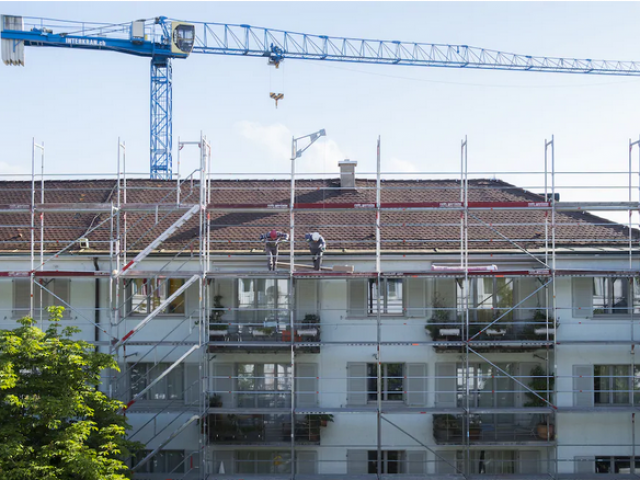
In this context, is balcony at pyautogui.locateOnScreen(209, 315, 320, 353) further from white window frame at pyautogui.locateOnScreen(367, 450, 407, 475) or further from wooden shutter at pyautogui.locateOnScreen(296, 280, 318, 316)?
white window frame at pyautogui.locateOnScreen(367, 450, 407, 475)

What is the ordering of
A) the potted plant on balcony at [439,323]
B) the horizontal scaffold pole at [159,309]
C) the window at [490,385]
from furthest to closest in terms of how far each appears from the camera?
the window at [490,385] < the potted plant on balcony at [439,323] < the horizontal scaffold pole at [159,309]

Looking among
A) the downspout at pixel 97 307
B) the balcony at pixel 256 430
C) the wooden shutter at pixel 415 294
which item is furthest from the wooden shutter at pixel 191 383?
the wooden shutter at pixel 415 294

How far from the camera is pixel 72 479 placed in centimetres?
1662

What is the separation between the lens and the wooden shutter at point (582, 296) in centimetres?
2175

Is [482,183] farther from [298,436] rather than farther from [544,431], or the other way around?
[298,436]

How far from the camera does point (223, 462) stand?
21.6 meters

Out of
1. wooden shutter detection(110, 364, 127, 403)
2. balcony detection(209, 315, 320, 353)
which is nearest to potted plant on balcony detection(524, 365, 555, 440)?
balcony detection(209, 315, 320, 353)

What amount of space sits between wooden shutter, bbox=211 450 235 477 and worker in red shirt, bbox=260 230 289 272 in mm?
5652

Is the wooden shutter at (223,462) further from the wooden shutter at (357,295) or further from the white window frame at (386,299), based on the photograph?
the white window frame at (386,299)

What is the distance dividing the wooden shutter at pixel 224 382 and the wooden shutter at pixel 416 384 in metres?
5.15

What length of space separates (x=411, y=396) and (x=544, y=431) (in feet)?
12.7

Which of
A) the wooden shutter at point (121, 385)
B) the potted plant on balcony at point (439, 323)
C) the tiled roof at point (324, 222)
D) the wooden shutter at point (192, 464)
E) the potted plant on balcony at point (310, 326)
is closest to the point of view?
the wooden shutter at point (121, 385)

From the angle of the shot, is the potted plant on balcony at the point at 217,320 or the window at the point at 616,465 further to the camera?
the window at the point at 616,465

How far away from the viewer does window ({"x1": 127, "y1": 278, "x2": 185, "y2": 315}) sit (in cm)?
2200
